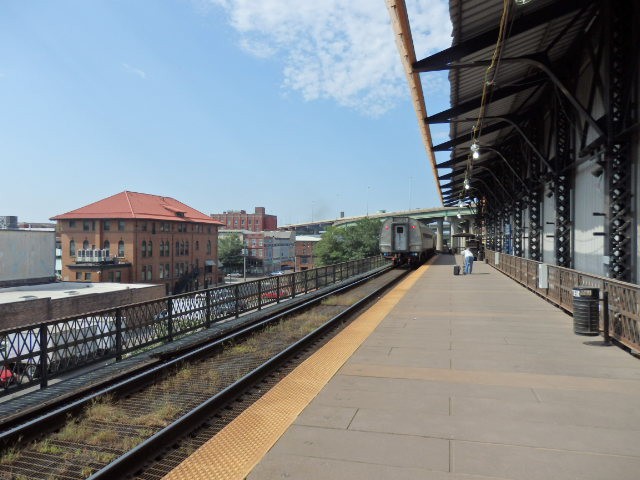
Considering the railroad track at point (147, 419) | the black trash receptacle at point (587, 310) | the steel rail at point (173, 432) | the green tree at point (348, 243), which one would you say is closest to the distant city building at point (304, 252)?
the green tree at point (348, 243)

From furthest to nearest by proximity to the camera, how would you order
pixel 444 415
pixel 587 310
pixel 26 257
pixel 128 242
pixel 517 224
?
pixel 128 242, pixel 26 257, pixel 517 224, pixel 587 310, pixel 444 415

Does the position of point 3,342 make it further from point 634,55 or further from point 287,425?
point 634,55

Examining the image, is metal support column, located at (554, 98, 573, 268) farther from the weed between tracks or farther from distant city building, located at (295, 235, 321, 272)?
distant city building, located at (295, 235, 321, 272)

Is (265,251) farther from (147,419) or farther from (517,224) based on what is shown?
(147,419)

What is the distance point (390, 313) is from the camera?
12.7 m

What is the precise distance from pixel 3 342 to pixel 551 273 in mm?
12761

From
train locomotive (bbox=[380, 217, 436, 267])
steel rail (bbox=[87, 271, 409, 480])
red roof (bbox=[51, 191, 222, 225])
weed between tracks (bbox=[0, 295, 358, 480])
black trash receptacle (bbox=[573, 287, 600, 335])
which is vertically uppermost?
red roof (bbox=[51, 191, 222, 225])

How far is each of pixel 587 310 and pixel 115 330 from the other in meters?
8.50

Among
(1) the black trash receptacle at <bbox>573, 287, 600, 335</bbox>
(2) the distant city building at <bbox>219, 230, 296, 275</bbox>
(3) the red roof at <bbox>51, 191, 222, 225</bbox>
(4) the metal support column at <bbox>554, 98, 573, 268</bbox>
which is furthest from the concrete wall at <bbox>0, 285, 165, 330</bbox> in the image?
(2) the distant city building at <bbox>219, 230, 296, 275</bbox>

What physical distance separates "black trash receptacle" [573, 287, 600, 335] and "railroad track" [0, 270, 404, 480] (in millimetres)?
4994

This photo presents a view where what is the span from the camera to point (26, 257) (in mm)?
47031

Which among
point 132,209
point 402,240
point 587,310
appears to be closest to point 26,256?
point 132,209

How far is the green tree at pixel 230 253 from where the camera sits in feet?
336

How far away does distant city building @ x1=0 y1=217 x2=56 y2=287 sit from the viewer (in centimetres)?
4503
